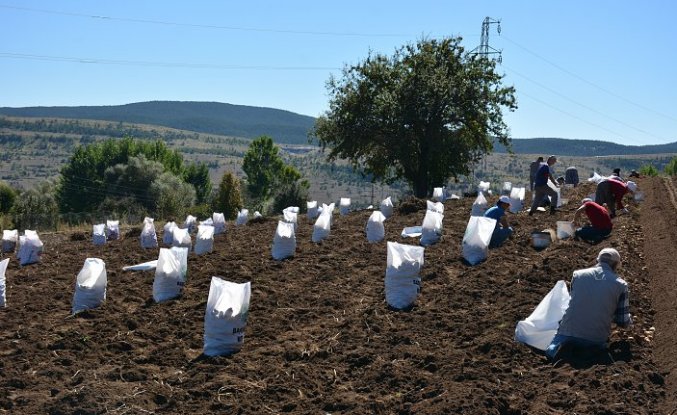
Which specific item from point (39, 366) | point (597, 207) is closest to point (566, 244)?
point (597, 207)

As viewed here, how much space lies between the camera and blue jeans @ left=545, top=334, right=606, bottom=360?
7.30 m

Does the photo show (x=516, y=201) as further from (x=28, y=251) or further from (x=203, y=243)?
(x=28, y=251)

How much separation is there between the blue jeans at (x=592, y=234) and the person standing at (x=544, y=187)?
3.08 metres

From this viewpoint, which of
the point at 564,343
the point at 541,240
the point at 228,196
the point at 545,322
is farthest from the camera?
the point at 228,196

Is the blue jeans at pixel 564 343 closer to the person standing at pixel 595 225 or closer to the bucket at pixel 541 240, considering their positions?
the bucket at pixel 541 240

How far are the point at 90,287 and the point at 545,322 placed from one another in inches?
236

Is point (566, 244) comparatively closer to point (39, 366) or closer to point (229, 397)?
point (229, 397)

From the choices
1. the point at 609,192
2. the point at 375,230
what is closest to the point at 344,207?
the point at 375,230

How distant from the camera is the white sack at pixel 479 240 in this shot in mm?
11930

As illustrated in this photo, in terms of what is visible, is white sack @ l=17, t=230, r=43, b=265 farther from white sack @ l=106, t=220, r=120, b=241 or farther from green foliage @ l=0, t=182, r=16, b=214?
green foliage @ l=0, t=182, r=16, b=214

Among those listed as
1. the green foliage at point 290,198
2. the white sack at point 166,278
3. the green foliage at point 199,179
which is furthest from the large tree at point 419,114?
the green foliage at point 199,179

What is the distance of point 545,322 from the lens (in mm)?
7742

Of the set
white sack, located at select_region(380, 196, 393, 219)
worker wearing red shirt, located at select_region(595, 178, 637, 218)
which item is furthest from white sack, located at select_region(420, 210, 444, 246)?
white sack, located at select_region(380, 196, 393, 219)

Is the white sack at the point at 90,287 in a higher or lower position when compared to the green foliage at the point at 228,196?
higher
